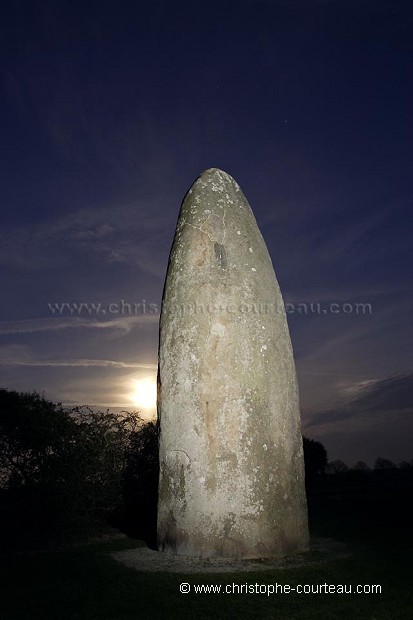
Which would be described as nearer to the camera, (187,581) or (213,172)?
(187,581)

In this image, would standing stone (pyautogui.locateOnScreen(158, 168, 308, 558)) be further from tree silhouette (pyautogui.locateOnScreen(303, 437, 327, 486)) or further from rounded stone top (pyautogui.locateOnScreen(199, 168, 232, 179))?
tree silhouette (pyautogui.locateOnScreen(303, 437, 327, 486))

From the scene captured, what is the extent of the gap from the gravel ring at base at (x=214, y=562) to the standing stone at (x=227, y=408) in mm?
176

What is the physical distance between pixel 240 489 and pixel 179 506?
98 cm

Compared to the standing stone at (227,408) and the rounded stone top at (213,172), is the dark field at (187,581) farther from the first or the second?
the rounded stone top at (213,172)

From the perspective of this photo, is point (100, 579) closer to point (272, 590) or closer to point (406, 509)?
point (272, 590)

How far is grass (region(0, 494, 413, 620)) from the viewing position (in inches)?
244

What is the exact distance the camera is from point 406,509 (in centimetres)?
1473

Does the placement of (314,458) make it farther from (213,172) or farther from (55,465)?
(213,172)

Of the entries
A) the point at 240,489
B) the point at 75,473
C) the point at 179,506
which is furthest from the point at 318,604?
the point at 75,473

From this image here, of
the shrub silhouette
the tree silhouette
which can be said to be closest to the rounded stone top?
the shrub silhouette

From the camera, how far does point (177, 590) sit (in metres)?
7.09

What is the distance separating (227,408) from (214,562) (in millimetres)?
2138

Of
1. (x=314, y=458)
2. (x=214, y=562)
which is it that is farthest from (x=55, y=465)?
(x=314, y=458)

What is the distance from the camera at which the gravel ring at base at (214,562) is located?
8.05 m
